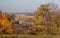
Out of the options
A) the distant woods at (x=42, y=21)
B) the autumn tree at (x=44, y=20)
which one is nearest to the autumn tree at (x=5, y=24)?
the distant woods at (x=42, y=21)

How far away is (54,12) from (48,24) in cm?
36

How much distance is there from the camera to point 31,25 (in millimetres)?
3412

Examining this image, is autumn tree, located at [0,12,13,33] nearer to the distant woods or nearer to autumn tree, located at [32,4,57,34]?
the distant woods

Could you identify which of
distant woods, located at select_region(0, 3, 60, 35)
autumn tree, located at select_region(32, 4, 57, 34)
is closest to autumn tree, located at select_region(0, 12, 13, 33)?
distant woods, located at select_region(0, 3, 60, 35)

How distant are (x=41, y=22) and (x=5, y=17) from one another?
0.94 m

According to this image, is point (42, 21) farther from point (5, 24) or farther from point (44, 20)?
point (5, 24)

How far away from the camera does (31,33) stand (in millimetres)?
3344

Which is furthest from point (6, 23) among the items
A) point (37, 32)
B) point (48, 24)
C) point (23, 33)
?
point (48, 24)

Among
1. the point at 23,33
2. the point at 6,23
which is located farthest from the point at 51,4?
the point at 6,23

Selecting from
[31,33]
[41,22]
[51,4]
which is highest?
[51,4]

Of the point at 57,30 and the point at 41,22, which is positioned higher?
the point at 41,22

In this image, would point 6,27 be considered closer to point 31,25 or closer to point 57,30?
point 31,25

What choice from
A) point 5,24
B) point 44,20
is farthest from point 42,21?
point 5,24

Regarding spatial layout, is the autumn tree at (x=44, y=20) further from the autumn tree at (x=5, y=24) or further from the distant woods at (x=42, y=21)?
the autumn tree at (x=5, y=24)
